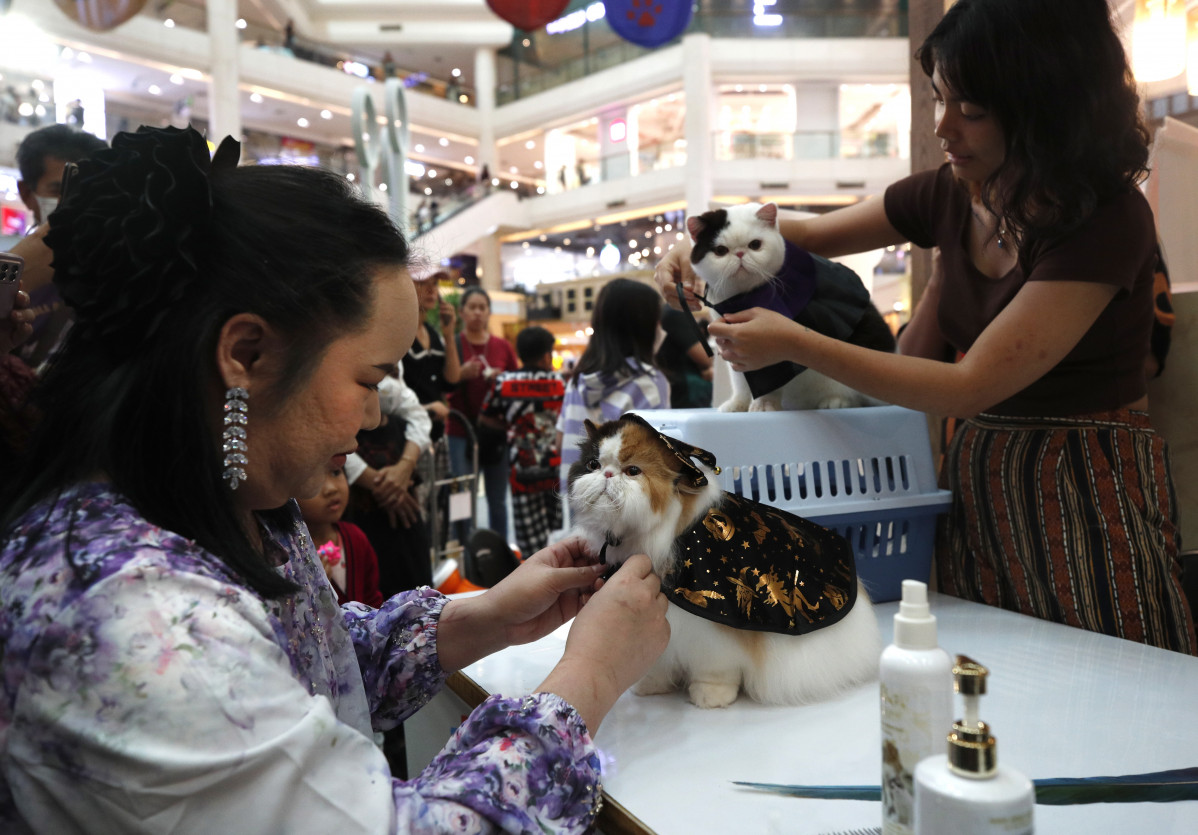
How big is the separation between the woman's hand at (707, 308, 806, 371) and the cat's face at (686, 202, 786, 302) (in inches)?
9.8

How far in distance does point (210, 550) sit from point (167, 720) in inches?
6.2

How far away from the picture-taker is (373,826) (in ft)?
1.76

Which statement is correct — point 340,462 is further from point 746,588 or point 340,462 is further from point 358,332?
point 746,588

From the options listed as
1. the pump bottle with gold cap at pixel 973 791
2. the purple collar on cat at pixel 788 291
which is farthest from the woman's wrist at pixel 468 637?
→ the purple collar on cat at pixel 788 291

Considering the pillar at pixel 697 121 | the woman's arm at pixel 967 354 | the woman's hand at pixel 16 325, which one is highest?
the pillar at pixel 697 121

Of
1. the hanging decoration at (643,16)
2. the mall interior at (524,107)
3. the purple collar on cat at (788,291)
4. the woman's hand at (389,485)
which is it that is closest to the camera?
the purple collar on cat at (788,291)

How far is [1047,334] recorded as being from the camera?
3.58 ft

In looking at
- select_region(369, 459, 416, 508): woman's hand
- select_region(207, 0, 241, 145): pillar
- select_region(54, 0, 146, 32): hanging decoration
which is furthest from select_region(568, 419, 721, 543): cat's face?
select_region(207, 0, 241, 145): pillar

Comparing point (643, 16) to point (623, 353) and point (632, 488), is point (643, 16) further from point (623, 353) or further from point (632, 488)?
point (632, 488)

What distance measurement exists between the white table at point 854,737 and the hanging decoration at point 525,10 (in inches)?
155

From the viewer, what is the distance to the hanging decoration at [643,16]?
4016 mm

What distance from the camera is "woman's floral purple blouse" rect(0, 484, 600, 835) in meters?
0.49

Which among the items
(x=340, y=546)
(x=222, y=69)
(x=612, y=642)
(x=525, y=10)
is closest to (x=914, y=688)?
(x=612, y=642)

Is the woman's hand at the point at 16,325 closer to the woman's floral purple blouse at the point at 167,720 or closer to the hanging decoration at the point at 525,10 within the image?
the woman's floral purple blouse at the point at 167,720
